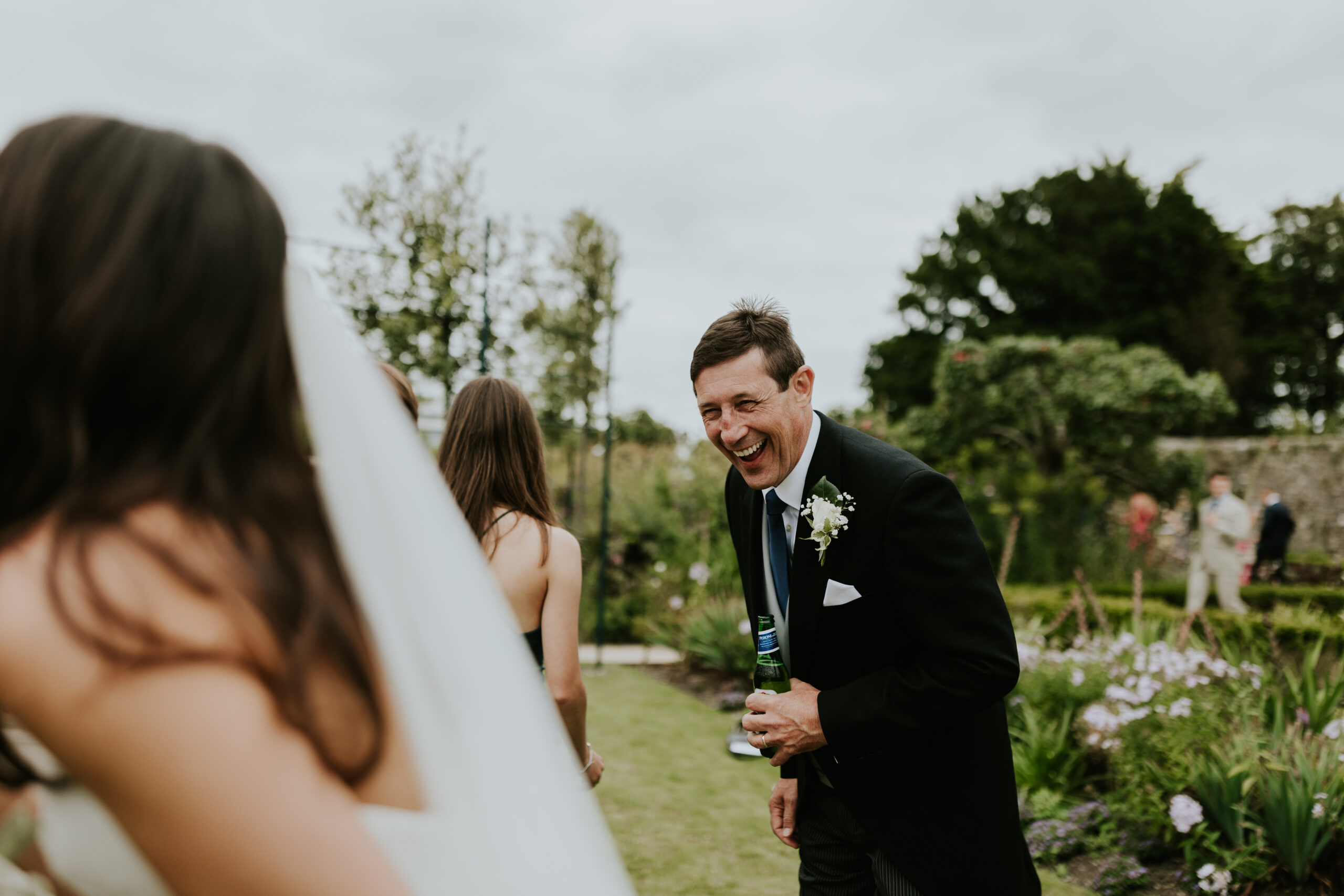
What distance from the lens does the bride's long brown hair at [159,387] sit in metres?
0.82

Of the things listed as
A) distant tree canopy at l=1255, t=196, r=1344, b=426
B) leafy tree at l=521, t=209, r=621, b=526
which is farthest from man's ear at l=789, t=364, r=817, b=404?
distant tree canopy at l=1255, t=196, r=1344, b=426

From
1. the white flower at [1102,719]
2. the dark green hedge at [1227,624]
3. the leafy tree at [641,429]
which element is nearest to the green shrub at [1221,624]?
the dark green hedge at [1227,624]

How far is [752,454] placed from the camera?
2.67 m

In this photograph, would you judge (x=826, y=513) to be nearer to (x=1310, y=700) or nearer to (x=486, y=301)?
(x=1310, y=700)

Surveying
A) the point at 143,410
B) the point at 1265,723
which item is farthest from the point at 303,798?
the point at 1265,723

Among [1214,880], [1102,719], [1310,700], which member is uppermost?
[1310,700]

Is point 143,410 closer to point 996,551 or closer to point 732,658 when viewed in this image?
point 732,658

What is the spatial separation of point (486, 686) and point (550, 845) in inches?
7.4

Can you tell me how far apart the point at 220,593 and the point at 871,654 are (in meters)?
1.94

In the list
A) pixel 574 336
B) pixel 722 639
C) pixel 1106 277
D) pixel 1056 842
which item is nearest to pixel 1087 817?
pixel 1056 842

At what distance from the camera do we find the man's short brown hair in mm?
2652

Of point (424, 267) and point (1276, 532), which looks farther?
point (1276, 532)

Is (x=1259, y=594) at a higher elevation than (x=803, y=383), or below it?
below

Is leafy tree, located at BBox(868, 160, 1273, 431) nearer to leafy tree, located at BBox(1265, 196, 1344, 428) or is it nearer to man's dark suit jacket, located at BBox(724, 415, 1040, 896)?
leafy tree, located at BBox(1265, 196, 1344, 428)
